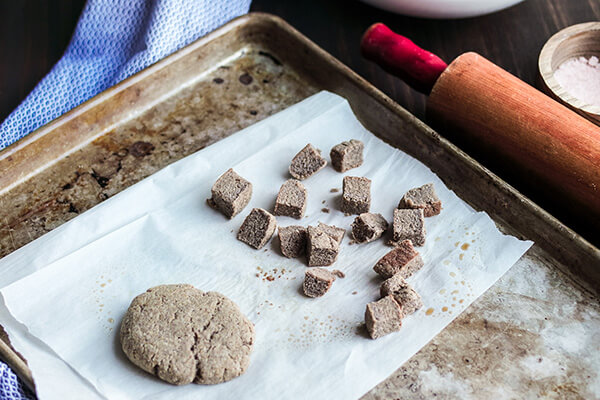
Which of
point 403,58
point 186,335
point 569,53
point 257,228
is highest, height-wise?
point 569,53

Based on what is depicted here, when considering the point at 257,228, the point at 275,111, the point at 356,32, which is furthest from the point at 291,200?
the point at 356,32

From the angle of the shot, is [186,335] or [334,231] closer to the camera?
[186,335]

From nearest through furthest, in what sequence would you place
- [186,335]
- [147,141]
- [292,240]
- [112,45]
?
1. [186,335]
2. [292,240]
3. [147,141]
4. [112,45]

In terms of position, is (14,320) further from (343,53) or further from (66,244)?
(343,53)

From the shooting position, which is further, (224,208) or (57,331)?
(224,208)

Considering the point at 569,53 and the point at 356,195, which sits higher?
the point at 569,53

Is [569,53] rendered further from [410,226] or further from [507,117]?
[410,226]

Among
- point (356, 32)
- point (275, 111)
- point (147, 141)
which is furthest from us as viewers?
point (356, 32)

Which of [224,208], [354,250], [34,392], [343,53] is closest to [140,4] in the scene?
[343,53]
